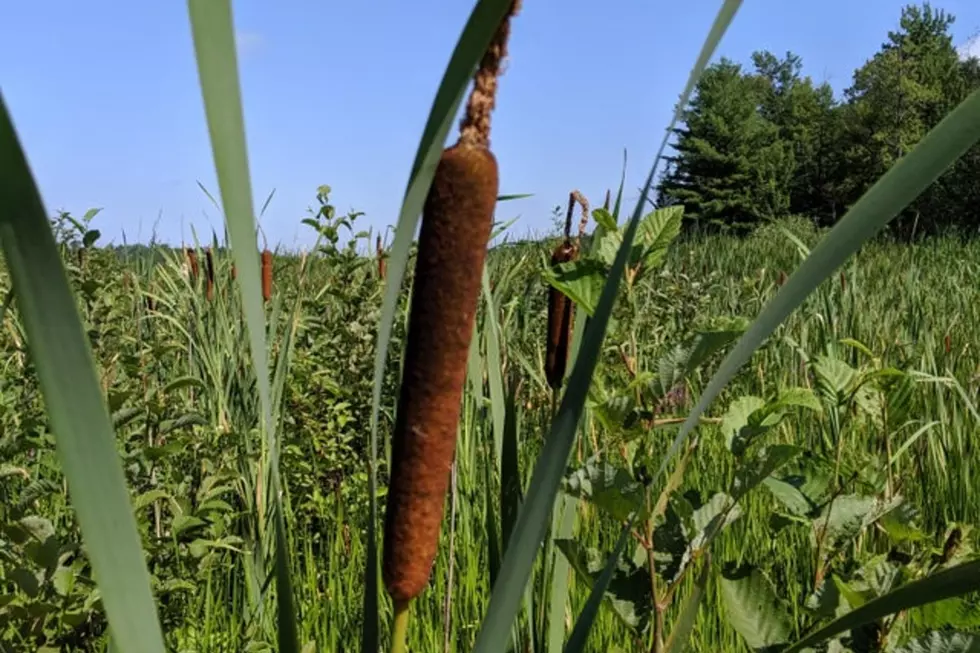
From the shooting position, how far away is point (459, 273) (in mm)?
440

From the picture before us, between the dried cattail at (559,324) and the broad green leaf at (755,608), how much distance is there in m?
0.26

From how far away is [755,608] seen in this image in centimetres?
87

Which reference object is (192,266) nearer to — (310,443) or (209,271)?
(209,271)

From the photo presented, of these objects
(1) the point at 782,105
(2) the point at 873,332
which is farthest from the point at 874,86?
(2) the point at 873,332

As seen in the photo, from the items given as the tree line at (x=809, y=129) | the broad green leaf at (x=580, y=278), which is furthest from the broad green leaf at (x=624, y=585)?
the tree line at (x=809, y=129)

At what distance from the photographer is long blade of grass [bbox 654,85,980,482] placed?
439 mm

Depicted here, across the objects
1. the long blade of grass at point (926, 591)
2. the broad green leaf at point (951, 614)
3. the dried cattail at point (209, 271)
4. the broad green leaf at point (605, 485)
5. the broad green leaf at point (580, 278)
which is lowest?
the broad green leaf at point (951, 614)

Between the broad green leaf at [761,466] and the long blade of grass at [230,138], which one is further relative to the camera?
the broad green leaf at [761,466]

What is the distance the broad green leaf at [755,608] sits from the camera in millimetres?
865

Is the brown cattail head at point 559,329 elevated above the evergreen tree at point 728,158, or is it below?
below

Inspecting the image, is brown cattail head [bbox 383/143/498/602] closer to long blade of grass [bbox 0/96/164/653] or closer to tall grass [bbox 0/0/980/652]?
tall grass [bbox 0/0/980/652]

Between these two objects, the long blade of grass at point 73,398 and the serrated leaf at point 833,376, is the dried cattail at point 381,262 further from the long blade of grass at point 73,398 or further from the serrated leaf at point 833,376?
the long blade of grass at point 73,398

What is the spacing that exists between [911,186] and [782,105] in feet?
176

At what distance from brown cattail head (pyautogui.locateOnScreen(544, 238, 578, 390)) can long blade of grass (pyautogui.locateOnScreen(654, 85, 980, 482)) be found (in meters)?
0.40
